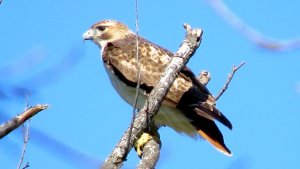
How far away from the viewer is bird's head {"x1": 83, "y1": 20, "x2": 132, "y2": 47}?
7794 millimetres

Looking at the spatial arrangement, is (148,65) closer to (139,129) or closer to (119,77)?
(119,77)

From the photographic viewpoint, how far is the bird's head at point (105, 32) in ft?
25.6

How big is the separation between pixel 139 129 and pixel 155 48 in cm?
222

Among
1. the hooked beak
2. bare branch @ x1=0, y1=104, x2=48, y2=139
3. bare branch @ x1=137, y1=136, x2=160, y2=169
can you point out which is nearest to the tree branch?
bare branch @ x1=137, y1=136, x2=160, y2=169

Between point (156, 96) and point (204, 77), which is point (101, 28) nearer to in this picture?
point (204, 77)

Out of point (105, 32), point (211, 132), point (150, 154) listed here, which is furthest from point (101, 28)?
point (150, 154)

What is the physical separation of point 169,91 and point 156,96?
4.88 ft

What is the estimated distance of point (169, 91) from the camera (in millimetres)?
6434

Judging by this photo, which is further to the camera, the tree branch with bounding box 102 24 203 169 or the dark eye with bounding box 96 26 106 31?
the dark eye with bounding box 96 26 106 31

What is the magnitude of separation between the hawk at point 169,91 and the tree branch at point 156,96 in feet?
3.27

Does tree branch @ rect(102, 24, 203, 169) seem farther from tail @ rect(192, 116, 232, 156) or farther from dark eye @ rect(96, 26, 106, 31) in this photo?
dark eye @ rect(96, 26, 106, 31)

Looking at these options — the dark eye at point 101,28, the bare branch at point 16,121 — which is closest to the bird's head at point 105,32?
the dark eye at point 101,28

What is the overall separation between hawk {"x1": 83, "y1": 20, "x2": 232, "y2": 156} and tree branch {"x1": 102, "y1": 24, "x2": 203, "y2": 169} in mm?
998

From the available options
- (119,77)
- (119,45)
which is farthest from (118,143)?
(119,45)
